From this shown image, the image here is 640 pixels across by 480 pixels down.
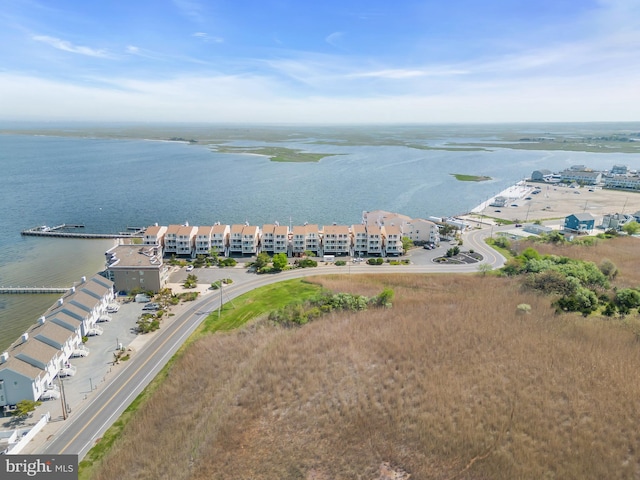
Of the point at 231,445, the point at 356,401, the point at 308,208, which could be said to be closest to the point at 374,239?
the point at 308,208

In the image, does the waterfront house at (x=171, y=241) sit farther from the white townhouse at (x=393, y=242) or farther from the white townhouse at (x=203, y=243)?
the white townhouse at (x=393, y=242)

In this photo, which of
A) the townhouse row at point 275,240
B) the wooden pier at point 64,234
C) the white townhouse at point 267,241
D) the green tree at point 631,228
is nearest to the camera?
the townhouse row at point 275,240

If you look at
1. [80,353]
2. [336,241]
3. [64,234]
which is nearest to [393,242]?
[336,241]

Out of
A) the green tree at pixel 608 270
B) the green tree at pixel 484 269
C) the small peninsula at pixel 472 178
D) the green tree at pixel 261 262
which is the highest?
the small peninsula at pixel 472 178

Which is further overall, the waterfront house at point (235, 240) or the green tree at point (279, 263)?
the waterfront house at point (235, 240)

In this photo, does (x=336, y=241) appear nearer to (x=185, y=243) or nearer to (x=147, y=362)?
(x=185, y=243)

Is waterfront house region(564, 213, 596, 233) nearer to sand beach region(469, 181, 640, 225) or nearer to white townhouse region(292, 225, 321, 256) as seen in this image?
sand beach region(469, 181, 640, 225)

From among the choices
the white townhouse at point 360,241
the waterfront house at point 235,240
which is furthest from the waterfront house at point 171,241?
the white townhouse at point 360,241
